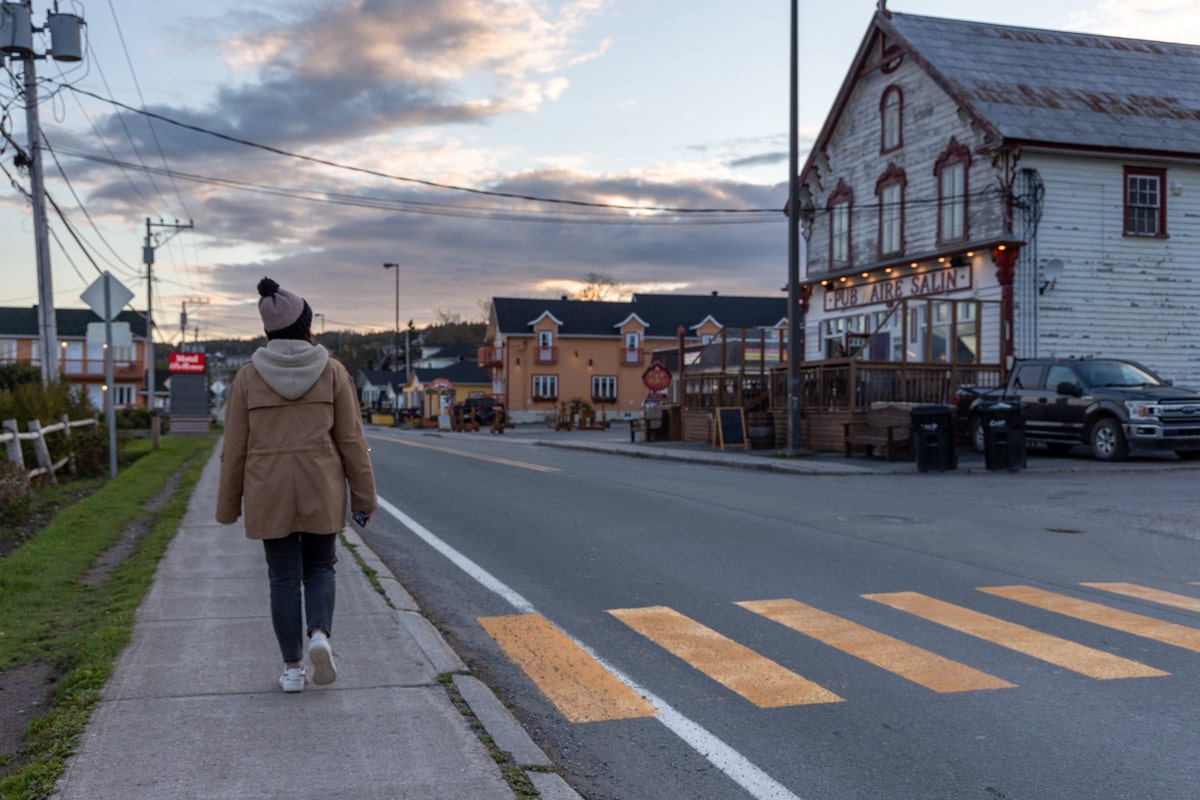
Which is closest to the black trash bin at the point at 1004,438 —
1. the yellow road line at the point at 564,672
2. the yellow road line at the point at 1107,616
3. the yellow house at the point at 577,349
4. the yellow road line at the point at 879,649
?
the yellow road line at the point at 1107,616

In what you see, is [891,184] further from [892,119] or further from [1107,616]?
[1107,616]

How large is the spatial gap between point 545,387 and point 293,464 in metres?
70.0

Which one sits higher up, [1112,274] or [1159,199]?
[1159,199]

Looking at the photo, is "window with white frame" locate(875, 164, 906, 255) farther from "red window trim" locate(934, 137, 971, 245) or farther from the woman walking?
the woman walking

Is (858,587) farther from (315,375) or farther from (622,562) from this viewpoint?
(315,375)

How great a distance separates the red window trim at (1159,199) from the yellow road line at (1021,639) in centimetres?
2322

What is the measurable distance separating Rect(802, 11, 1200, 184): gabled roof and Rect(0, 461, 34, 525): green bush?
2240 cm

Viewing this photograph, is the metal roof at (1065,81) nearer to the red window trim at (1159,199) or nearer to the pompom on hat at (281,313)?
the red window trim at (1159,199)

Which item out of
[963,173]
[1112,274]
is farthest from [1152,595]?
[963,173]

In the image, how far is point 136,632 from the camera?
250 inches

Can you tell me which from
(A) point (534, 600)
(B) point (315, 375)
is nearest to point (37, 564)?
(A) point (534, 600)

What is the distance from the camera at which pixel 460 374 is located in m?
94.9

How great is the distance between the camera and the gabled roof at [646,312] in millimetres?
75438

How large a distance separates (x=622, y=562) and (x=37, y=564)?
4959mm
